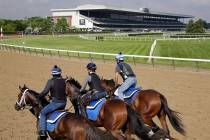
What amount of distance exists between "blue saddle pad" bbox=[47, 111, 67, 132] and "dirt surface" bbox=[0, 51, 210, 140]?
2421 mm

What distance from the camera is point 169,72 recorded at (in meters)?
22.5

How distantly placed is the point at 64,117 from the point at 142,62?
Answer: 804 inches

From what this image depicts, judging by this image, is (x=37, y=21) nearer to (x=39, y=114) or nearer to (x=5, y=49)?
(x=5, y=49)

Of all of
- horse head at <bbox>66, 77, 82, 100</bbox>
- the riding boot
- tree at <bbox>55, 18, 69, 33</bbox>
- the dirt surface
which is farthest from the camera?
tree at <bbox>55, 18, 69, 33</bbox>

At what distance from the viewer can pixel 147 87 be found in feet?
56.8

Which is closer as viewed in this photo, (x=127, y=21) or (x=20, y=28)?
(x=20, y=28)

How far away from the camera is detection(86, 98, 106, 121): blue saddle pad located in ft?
28.2

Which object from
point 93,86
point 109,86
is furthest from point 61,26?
point 93,86

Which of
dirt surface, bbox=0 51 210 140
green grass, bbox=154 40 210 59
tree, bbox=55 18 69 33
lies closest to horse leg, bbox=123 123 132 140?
dirt surface, bbox=0 51 210 140

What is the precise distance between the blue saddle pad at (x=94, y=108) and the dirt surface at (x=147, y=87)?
2010 millimetres

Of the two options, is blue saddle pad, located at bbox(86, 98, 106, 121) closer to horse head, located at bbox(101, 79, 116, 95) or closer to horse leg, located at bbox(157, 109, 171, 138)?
horse head, located at bbox(101, 79, 116, 95)

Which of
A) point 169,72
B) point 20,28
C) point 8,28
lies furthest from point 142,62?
point 20,28

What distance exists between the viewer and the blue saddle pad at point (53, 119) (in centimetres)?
754

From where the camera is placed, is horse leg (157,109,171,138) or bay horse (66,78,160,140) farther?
horse leg (157,109,171,138)
